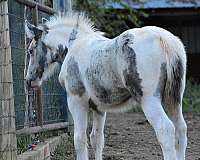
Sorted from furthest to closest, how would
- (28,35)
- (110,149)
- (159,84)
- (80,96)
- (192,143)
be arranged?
1. (192,143)
2. (110,149)
3. (28,35)
4. (80,96)
5. (159,84)

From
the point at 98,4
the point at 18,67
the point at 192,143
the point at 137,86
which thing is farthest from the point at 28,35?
the point at 98,4

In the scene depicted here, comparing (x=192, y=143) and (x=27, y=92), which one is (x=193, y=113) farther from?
(x=27, y=92)

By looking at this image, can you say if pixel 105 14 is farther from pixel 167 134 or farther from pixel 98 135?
pixel 167 134

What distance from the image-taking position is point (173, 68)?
5.82 meters

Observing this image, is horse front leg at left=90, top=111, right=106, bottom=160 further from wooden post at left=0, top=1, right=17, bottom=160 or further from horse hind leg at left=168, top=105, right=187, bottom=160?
wooden post at left=0, top=1, right=17, bottom=160

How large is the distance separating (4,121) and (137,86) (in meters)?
1.38

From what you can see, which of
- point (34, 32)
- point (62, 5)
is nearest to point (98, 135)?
point (34, 32)

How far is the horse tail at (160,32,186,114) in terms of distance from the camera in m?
5.80

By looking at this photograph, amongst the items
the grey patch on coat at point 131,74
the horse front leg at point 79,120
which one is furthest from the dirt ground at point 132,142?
the grey patch on coat at point 131,74

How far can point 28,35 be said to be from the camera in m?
7.10

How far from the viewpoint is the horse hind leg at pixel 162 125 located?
223 inches

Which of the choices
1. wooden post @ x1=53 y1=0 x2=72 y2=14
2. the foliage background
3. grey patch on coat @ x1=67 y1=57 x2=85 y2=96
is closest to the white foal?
grey patch on coat @ x1=67 y1=57 x2=85 y2=96

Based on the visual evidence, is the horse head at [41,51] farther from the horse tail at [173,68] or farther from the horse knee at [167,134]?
the horse knee at [167,134]

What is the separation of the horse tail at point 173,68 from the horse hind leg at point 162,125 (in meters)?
0.23
